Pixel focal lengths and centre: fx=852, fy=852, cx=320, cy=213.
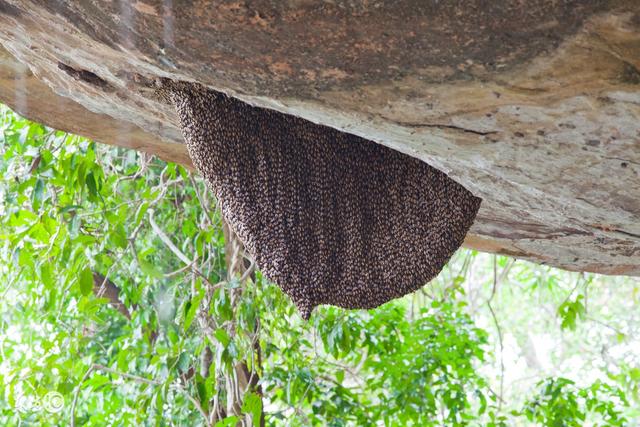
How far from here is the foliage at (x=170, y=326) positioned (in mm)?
4438

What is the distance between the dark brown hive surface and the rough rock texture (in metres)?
0.18

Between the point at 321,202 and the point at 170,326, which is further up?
the point at 321,202

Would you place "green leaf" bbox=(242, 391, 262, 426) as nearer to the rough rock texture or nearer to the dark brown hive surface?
the dark brown hive surface

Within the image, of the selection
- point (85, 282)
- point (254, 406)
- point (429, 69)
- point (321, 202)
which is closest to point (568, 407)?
point (254, 406)

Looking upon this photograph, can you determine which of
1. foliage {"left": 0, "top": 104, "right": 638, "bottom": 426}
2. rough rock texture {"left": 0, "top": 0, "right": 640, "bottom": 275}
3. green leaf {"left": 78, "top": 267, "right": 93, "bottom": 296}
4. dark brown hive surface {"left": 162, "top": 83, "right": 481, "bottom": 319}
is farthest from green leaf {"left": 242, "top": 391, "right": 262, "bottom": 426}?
rough rock texture {"left": 0, "top": 0, "right": 640, "bottom": 275}

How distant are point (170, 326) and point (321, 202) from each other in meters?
3.12

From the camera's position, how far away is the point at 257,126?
2.45 m

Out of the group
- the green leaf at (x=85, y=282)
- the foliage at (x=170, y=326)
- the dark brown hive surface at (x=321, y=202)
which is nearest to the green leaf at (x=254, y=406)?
the foliage at (x=170, y=326)

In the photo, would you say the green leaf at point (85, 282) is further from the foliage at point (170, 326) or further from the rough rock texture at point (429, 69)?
the rough rock texture at point (429, 69)

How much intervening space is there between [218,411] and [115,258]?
41.4 inches

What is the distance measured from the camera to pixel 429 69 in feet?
5.95

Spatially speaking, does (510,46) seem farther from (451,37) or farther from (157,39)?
(157,39)

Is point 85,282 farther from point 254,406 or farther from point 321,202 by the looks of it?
point 321,202

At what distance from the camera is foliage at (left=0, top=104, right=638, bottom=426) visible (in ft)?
14.6
